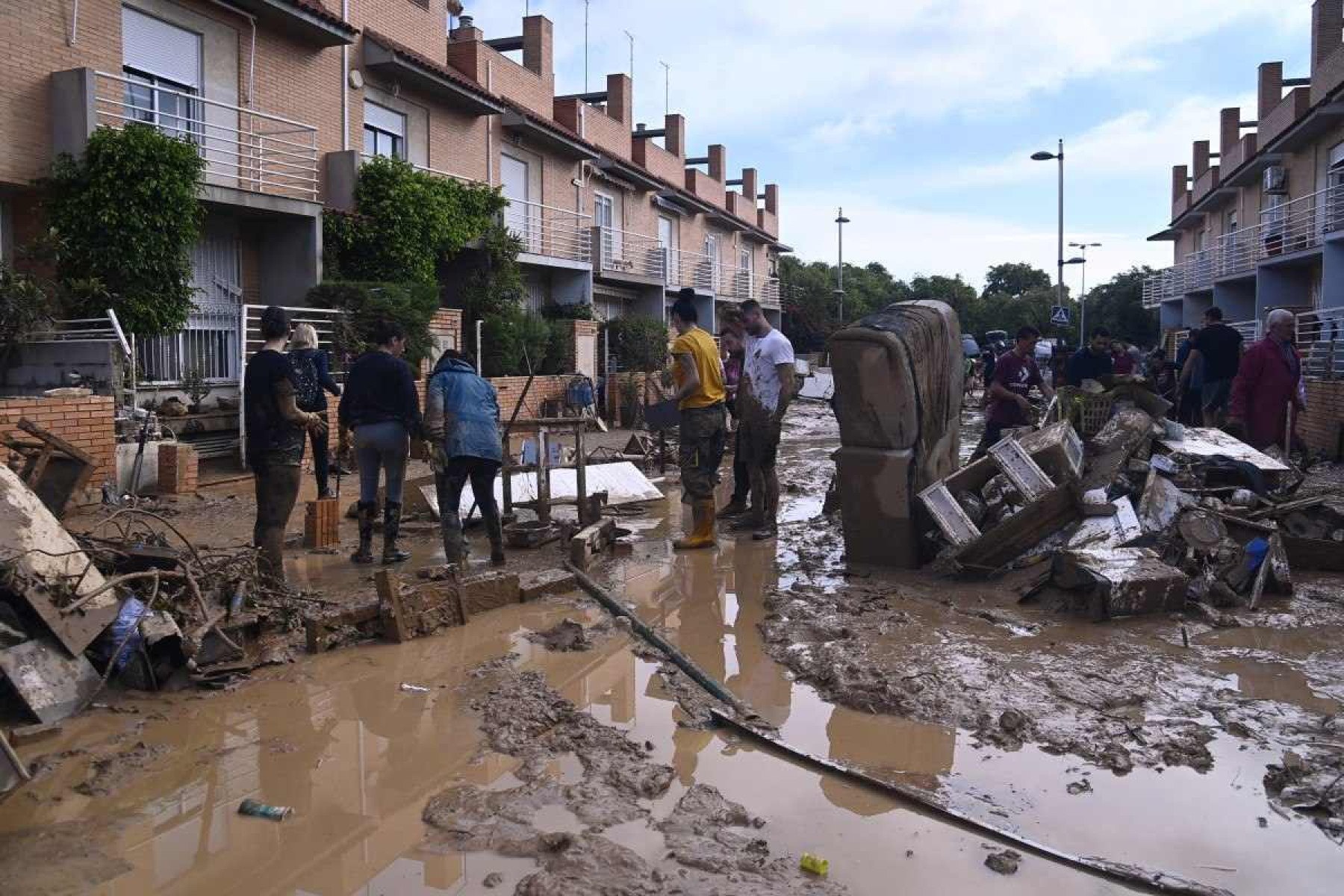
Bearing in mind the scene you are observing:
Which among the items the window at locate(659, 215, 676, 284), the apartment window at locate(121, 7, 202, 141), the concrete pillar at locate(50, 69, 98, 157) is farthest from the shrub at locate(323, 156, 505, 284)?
the window at locate(659, 215, 676, 284)

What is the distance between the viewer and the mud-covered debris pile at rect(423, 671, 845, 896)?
309cm

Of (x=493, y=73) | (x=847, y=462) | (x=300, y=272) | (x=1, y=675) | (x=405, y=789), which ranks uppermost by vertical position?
(x=493, y=73)

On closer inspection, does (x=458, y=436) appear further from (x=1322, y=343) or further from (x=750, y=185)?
(x=750, y=185)

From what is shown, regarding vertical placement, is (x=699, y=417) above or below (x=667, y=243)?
below

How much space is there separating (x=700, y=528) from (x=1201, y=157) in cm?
4296

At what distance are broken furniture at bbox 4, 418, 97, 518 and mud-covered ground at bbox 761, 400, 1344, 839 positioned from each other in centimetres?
500

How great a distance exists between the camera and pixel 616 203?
30.2 m

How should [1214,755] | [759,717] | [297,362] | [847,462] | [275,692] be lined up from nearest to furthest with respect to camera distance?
[1214,755], [759,717], [275,692], [847,462], [297,362]

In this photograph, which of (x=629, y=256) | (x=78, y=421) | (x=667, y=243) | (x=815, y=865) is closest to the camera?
(x=815, y=865)

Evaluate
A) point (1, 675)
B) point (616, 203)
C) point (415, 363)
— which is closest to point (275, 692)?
point (1, 675)

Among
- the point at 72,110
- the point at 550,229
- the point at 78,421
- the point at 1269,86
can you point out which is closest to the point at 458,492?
the point at 78,421

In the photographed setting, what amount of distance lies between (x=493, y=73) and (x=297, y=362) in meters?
16.9

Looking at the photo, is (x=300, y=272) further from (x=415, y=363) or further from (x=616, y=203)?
(x=616, y=203)

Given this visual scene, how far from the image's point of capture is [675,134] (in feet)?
124
